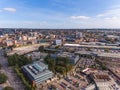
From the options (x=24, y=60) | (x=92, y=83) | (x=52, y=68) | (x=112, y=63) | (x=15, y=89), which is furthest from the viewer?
(x=112, y=63)

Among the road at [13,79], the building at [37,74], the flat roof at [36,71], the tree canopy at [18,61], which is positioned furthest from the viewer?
the tree canopy at [18,61]

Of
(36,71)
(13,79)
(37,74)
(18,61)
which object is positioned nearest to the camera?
(37,74)

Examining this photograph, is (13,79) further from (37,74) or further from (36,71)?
(37,74)

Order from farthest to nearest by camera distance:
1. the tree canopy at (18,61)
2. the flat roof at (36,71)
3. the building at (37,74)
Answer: the tree canopy at (18,61) < the flat roof at (36,71) < the building at (37,74)

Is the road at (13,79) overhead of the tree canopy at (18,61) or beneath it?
beneath

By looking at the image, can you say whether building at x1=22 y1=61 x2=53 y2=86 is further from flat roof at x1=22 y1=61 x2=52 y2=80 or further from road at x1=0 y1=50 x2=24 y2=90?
road at x1=0 y1=50 x2=24 y2=90

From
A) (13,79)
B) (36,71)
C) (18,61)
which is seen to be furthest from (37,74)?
(18,61)

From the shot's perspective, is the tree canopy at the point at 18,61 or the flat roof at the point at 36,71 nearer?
the flat roof at the point at 36,71

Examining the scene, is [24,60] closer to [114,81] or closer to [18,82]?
[18,82]

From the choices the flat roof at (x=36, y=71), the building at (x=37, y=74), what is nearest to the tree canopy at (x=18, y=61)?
the flat roof at (x=36, y=71)

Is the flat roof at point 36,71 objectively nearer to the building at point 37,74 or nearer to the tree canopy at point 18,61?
the building at point 37,74

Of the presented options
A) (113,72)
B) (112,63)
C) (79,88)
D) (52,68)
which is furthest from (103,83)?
(112,63)
